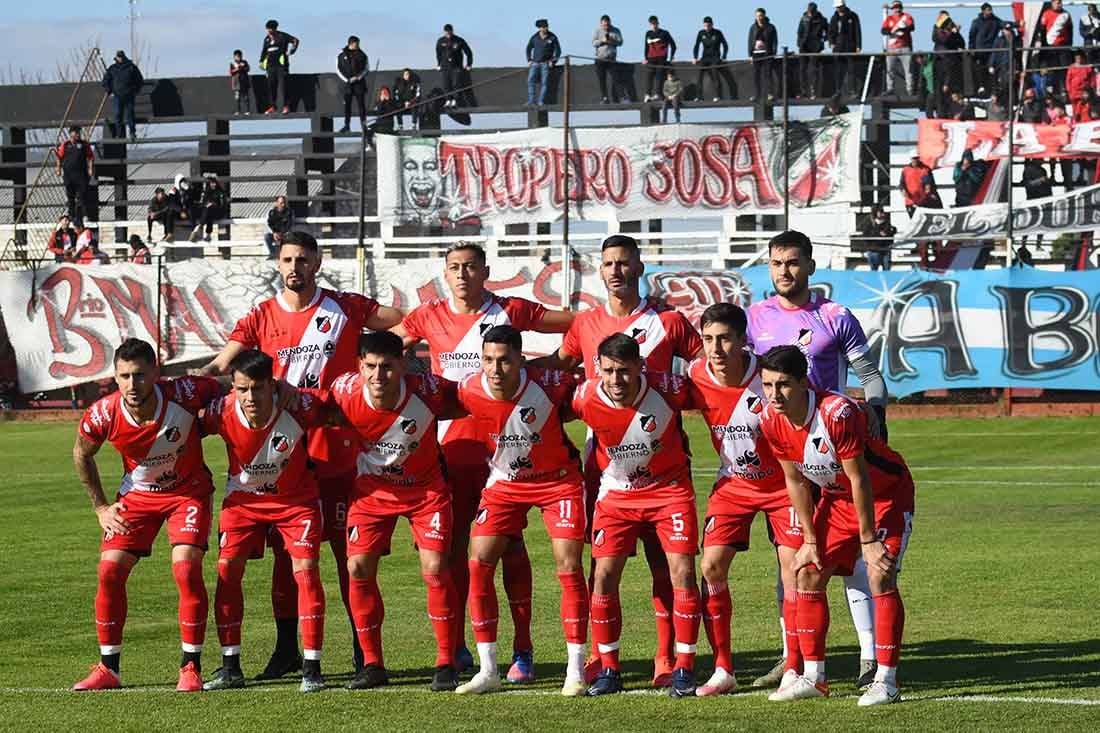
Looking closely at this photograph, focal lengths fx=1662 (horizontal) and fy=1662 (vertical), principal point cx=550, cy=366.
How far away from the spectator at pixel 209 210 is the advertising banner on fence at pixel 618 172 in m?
5.37

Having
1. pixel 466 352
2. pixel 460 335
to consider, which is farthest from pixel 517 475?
pixel 460 335

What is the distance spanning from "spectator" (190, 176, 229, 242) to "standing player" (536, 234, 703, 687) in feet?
88.4

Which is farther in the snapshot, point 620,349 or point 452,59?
point 452,59

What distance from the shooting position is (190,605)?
9.78 m

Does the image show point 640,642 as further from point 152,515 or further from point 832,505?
point 152,515

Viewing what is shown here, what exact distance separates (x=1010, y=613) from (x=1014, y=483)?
833cm

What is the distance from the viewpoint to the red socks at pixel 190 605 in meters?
9.78

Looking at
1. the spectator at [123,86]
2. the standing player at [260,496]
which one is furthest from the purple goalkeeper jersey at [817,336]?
the spectator at [123,86]

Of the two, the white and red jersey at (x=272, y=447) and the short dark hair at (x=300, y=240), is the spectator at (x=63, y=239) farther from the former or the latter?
the white and red jersey at (x=272, y=447)

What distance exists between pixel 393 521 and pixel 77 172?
29.8 metres

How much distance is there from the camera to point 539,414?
978 cm

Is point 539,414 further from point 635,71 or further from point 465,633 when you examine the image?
point 635,71

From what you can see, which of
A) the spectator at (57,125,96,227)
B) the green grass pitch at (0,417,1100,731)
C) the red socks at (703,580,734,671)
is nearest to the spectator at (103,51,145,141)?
the spectator at (57,125,96,227)

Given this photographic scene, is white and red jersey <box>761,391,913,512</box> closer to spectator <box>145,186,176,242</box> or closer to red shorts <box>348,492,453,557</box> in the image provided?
red shorts <box>348,492,453,557</box>
